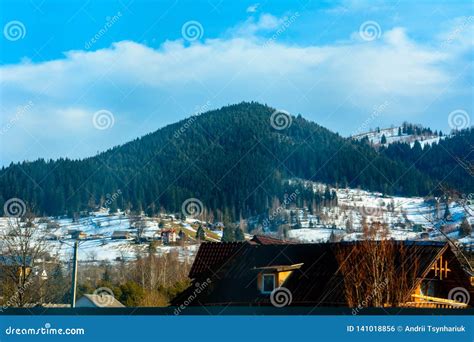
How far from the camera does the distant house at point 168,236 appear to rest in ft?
379

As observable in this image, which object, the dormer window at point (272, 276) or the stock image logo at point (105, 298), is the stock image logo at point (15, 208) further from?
the dormer window at point (272, 276)

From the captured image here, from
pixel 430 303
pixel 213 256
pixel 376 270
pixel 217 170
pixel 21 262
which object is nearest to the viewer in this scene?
pixel 430 303

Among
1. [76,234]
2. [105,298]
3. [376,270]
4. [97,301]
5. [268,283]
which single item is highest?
[76,234]

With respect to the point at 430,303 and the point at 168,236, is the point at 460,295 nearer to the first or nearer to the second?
the point at 430,303

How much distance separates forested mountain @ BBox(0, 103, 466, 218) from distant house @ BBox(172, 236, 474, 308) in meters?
57.0

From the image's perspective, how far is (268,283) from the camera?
102 feet

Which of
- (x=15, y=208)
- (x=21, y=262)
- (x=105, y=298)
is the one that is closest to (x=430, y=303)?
(x=21, y=262)

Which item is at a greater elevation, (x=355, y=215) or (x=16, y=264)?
(x=355, y=215)

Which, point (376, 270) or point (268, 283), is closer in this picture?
point (376, 270)

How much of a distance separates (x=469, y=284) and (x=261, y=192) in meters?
120

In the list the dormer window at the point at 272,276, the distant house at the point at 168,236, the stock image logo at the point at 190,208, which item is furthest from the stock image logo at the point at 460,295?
the distant house at the point at 168,236

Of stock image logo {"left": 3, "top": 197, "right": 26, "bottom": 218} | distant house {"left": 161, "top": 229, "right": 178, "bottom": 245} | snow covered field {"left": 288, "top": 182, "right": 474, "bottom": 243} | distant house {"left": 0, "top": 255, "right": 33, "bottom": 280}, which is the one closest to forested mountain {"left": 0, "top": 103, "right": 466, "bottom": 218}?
snow covered field {"left": 288, "top": 182, "right": 474, "bottom": 243}

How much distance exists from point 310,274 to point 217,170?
403 ft

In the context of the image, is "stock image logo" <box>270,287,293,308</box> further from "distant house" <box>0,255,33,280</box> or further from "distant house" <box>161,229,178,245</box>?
"distant house" <box>161,229,178,245</box>
